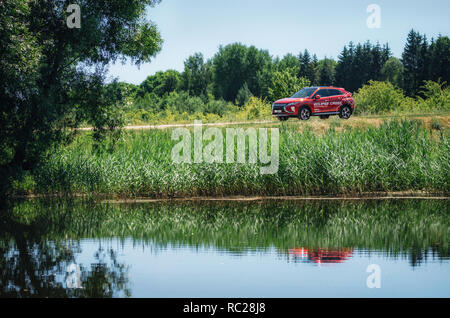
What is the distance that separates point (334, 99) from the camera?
92.7ft

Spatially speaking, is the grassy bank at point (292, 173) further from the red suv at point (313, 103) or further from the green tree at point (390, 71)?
the green tree at point (390, 71)

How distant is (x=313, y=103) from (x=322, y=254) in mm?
16799

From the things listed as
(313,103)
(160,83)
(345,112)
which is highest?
(160,83)

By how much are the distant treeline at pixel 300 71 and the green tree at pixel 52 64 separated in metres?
30.3

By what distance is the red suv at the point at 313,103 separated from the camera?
89.4 ft

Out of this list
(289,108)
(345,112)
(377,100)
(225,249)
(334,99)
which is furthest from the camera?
(377,100)

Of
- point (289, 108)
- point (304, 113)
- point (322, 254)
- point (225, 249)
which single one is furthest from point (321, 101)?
point (322, 254)

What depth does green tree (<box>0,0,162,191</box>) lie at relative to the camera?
16.0 metres

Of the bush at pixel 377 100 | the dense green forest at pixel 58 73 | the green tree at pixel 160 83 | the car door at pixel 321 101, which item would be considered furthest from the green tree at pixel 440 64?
the dense green forest at pixel 58 73

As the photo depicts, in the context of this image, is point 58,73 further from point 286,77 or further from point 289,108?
point 286,77

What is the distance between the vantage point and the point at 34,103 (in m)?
17.3
